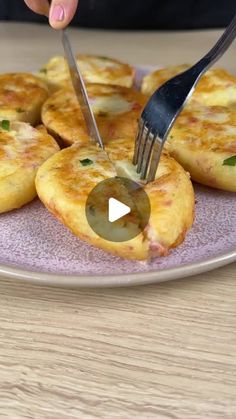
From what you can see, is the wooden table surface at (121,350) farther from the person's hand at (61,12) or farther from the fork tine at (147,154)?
the person's hand at (61,12)

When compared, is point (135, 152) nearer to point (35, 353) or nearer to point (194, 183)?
point (194, 183)

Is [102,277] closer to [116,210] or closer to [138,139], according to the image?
[116,210]

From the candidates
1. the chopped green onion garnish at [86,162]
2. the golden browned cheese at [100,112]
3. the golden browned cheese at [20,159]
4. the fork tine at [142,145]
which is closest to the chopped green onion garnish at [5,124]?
the golden browned cheese at [20,159]

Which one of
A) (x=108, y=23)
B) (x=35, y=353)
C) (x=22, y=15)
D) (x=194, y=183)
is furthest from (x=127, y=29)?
(x=35, y=353)

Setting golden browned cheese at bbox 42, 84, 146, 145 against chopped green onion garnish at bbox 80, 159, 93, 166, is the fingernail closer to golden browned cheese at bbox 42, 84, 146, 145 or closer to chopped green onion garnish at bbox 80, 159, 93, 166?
golden browned cheese at bbox 42, 84, 146, 145
